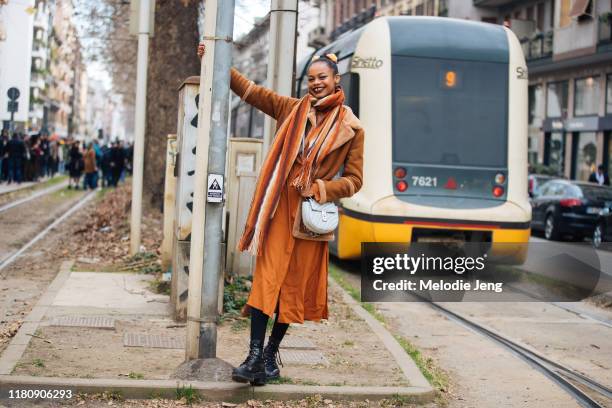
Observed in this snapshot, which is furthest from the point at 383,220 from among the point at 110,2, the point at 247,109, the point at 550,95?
the point at 550,95

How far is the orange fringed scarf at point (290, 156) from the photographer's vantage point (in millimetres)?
5918

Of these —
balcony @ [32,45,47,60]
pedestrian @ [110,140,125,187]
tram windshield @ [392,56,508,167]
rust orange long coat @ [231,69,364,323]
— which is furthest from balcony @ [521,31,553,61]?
balcony @ [32,45,47,60]

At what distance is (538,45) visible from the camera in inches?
1638

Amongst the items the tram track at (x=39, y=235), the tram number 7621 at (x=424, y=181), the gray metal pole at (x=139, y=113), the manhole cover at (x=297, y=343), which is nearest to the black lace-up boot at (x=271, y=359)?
the manhole cover at (x=297, y=343)

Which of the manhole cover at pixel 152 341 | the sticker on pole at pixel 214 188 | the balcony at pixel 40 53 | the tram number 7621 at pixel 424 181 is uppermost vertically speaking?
the balcony at pixel 40 53

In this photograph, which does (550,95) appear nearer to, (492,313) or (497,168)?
(497,168)

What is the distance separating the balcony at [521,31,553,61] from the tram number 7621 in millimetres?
29016

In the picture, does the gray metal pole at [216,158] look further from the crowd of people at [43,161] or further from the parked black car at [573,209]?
the crowd of people at [43,161]

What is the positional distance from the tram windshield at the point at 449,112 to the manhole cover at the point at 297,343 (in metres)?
5.12

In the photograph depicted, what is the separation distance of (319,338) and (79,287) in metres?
3.11

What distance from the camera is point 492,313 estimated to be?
10.6 metres

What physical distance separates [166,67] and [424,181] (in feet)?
24.5

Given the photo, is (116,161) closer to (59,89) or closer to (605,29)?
(605,29)

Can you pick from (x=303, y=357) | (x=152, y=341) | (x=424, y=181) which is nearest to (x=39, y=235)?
(x=424, y=181)
